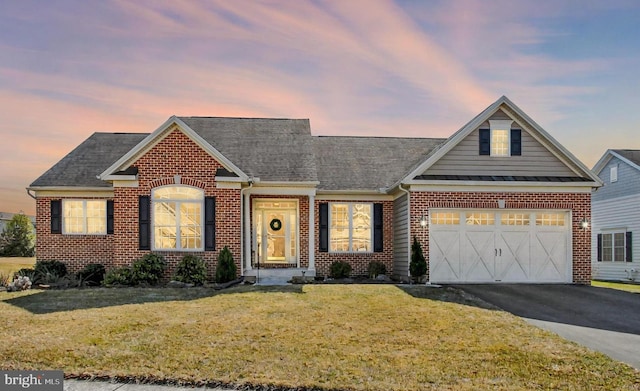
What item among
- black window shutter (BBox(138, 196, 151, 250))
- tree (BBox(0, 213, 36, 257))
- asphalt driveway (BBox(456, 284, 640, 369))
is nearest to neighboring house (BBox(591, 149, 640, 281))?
asphalt driveway (BBox(456, 284, 640, 369))

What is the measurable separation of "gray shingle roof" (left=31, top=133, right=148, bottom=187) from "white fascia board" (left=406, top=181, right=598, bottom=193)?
1082 cm

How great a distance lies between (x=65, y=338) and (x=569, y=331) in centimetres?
873

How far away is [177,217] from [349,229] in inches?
238

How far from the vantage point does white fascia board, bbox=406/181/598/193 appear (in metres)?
16.3

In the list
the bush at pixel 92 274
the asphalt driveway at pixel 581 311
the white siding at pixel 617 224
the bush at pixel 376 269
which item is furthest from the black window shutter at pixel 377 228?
the white siding at pixel 617 224

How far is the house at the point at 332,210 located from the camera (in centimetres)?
1617

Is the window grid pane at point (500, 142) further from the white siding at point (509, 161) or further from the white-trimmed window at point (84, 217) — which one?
the white-trimmed window at point (84, 217)

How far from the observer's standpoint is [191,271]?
15.4 metres

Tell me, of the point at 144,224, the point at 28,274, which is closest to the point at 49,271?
the point at 28,274

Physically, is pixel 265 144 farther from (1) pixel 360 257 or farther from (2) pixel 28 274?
(2) pixel 28 274

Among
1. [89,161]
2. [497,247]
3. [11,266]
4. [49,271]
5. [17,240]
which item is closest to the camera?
[497,247]

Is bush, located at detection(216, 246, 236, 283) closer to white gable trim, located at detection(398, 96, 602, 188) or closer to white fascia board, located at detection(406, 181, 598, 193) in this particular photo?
white gable trim, located at detection(398, 96, 602, 188)

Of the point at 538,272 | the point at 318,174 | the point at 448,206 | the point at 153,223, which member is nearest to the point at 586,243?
the point at 538,272

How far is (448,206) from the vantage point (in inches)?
645
